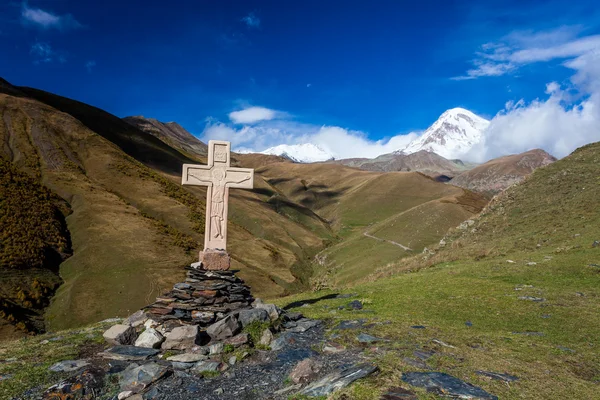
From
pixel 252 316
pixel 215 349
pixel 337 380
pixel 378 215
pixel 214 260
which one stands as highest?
pixel 378 215

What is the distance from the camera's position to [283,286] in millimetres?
58812

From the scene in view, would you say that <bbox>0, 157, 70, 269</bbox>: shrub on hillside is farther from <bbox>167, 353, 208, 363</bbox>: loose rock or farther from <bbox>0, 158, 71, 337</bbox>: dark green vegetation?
<bbox>167, 353, 208, 363</bbox>: loose rock

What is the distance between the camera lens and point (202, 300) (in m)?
13.6

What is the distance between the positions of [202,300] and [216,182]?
4.98 meters

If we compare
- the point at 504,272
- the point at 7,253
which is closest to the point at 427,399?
the point at 504,272

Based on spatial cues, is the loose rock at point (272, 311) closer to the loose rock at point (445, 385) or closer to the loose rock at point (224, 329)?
the loose rock at point (224, 329)

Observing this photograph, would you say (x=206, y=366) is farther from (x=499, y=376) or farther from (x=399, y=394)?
(x=499, y=376)

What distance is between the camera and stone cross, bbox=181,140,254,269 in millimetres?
15867

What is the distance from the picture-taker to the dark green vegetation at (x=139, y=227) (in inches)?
1746

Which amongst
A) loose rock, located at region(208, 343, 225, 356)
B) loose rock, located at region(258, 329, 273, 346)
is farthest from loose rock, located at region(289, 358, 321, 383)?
loose rock, located at region(208, 343, 225, 356)

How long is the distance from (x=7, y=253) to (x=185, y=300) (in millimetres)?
43500

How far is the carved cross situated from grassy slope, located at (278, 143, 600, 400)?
4.94 metres

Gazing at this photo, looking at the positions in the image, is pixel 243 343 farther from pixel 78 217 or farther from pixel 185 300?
pixel 78 217

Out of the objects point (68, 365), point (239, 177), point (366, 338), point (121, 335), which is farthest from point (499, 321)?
point (68, 365)
